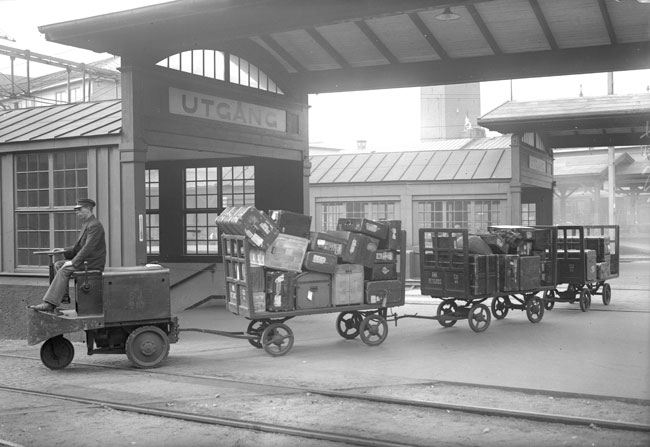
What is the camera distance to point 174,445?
6.19 meters

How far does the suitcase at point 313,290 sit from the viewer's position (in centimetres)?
1080

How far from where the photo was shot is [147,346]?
9836mm

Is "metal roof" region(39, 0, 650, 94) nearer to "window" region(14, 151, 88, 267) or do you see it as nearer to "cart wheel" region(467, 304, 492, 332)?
"window" region(14, 151, 88, 267)

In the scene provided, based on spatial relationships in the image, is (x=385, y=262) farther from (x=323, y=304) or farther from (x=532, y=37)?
(x=532, y=37)

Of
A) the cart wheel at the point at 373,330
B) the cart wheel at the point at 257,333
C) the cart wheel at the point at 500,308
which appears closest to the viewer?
the cart wheel at the point at 257,333

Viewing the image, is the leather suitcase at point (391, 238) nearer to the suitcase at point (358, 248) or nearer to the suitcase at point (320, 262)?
the suitcase at point (358, 248)

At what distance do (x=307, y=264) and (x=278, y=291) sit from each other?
610mm

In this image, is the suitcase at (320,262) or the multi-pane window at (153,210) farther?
the multi-pane window at (153,210)

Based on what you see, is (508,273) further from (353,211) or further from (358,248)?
(353,211)

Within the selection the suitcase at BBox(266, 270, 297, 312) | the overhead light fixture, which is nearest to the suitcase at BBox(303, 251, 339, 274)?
the suitcase at BBox(266, 270, 297, 312)

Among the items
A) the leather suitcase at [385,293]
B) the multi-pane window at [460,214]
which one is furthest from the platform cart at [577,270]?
the multi-pane window at [460,214]

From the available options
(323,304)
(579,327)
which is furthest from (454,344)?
(579,327)

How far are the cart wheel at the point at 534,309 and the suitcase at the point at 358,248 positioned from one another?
407 cm

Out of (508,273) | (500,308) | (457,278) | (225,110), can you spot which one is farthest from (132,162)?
(500,308)
